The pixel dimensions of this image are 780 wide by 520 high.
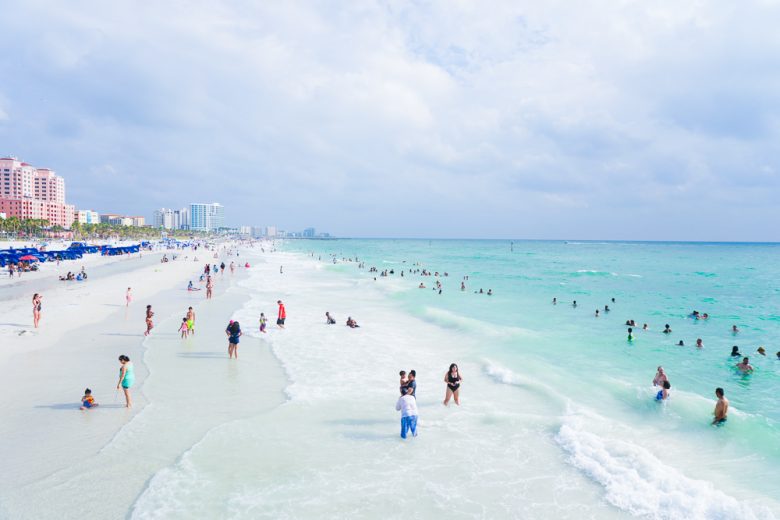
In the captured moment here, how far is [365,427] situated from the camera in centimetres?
995

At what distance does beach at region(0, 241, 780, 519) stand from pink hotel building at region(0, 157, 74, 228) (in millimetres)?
140292

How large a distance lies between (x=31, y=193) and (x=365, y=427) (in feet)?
611

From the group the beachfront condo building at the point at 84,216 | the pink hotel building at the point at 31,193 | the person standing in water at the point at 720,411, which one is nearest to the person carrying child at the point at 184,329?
the person standing in water at the point at 720,411

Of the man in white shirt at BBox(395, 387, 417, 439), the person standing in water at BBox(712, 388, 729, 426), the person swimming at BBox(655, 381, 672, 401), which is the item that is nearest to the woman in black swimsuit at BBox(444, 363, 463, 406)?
the man in white shirt at BBox(395, 387, 417, 439)

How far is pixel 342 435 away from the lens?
9492mm

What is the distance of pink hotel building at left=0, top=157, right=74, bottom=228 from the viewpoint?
12575 cm

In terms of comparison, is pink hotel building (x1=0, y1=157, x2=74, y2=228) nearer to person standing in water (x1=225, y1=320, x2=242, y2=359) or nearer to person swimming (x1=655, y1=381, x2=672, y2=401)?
person standing in water (x1=225, y1=320, x2=242, y2=359)

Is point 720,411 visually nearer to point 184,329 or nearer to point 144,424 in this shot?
point 144,424

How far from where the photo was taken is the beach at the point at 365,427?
7238mm

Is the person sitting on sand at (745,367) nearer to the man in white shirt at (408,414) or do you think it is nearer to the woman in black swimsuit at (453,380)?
the woman in black swimsuit at (453,380)

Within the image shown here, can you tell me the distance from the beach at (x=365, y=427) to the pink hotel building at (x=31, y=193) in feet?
460

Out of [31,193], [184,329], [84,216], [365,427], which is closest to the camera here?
[365,427]

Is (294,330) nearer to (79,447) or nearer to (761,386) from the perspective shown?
(79,447)

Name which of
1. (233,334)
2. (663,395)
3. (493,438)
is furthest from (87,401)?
(663,395)
